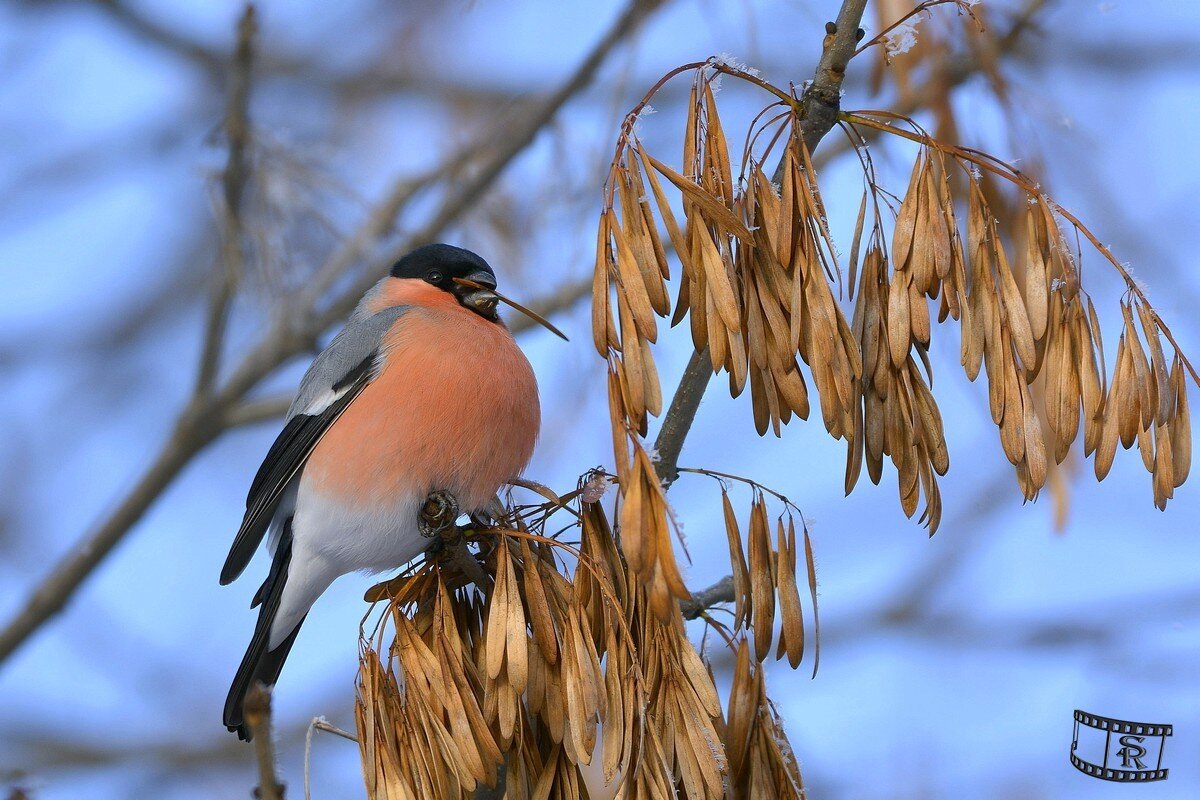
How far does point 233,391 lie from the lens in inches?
128

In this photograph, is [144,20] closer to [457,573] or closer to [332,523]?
[332,523]

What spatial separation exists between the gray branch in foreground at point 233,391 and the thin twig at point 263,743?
221 centimetres

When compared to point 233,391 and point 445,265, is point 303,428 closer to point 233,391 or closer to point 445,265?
point 445,265

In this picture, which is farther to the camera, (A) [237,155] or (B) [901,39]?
(A) [237,155]

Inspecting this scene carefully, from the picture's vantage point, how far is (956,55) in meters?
2.32

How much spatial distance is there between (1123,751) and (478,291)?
160 cm

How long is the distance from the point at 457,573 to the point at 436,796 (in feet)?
1.05

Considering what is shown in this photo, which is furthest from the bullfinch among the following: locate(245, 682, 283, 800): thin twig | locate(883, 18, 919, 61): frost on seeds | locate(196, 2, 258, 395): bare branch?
locate(245, 682, 283, 800): thin twig

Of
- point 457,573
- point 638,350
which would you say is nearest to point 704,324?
point 638,350

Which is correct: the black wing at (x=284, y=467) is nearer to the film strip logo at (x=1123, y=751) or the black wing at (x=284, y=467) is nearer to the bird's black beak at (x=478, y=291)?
the bird's black beak at (x=478, y=291)

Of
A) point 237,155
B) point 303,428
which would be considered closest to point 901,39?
point 303,428

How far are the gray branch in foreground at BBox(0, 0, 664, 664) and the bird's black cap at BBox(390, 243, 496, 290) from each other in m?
0.47

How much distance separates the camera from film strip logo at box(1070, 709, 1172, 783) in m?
1.35

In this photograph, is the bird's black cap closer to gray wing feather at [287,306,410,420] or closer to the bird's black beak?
the bird's black beak
